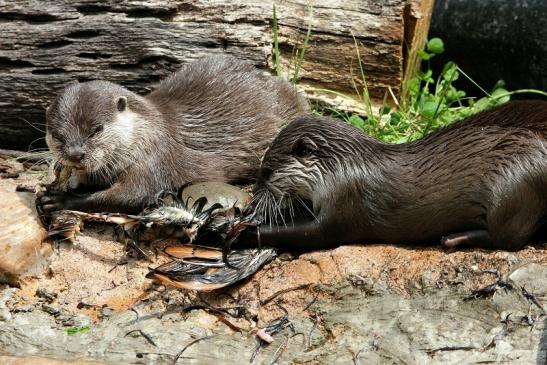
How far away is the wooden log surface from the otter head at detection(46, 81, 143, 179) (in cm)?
56

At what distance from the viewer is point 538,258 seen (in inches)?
131

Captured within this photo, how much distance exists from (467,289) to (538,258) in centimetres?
32

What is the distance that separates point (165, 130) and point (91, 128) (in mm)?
420

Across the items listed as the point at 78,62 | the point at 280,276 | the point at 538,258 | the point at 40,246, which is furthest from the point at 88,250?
the point at 538,258

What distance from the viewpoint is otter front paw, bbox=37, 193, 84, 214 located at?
13.0 feet

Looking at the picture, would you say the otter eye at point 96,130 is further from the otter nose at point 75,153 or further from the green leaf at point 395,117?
the green leaf at point 395,117

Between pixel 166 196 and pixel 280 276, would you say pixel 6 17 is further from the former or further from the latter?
pixel 280 276

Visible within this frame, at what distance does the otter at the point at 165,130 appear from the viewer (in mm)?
3959

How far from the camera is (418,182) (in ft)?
11.6

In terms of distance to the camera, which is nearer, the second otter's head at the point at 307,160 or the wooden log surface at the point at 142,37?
the second otter's head at the point at 307,160

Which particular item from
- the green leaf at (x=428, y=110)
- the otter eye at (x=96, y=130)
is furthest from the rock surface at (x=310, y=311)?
the green leaf at (x=428, y=110)

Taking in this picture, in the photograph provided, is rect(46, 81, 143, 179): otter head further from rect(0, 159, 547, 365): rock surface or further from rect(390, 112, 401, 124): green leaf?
rect(390, 112, 401, 124): green leaf

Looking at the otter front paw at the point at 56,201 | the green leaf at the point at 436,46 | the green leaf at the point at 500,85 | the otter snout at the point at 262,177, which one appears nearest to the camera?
the otter snout at the point at 262,177

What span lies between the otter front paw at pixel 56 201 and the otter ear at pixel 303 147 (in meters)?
0.99
